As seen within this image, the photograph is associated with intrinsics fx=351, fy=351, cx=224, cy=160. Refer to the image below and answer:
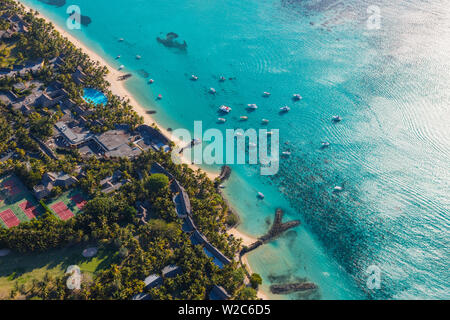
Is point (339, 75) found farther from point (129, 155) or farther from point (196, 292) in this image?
point (196, 292)

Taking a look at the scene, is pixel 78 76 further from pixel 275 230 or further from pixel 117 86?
pixel 275 230

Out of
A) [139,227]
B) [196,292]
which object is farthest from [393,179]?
[139,227]

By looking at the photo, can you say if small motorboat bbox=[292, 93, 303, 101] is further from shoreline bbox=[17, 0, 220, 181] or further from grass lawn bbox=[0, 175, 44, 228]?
grass lawn bbox=[0, 175, 44, 228]

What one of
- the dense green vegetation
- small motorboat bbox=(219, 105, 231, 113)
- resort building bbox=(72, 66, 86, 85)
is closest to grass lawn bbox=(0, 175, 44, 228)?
the dense green vegetation

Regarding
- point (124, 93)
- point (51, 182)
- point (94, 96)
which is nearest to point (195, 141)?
point (124, 93)

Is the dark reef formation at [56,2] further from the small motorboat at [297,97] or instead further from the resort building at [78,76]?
the small motorboat at [297,97]

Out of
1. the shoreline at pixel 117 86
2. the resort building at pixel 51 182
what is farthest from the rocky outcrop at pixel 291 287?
the resort building at pixel 51 182
